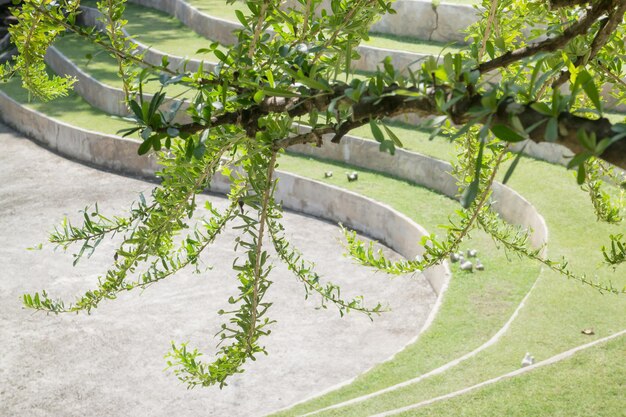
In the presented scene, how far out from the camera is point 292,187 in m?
9.76

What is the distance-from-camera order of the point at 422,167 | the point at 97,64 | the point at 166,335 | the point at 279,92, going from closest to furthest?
the point at 279,92 → the point at 166,335 → the point at 422,167 → the point at 97,64

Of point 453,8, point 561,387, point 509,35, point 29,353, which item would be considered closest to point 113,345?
point 29,353

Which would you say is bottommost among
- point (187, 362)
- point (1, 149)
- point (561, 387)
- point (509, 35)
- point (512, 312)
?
point (1, 149)

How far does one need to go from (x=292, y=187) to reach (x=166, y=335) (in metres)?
2.96

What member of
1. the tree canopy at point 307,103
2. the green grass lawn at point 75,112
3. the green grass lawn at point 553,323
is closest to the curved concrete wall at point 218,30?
the green grass lawn at point 75,112

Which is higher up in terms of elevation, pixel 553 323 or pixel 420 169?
pixel 553 323

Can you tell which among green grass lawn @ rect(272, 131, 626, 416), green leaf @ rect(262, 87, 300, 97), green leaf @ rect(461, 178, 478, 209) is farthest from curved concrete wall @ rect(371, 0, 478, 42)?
green leaf @ rect(461, 178, 478, 209)

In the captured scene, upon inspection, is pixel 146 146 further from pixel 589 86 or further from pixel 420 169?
pixel 420 169

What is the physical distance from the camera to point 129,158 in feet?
36.2

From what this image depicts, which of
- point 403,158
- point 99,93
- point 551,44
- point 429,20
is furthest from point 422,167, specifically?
point 551,44

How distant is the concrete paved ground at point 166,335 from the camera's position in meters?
6.34

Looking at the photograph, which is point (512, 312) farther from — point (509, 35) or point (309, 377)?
point (509, 35)

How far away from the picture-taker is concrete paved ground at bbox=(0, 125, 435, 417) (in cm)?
634

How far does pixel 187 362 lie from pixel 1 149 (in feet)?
34.9
